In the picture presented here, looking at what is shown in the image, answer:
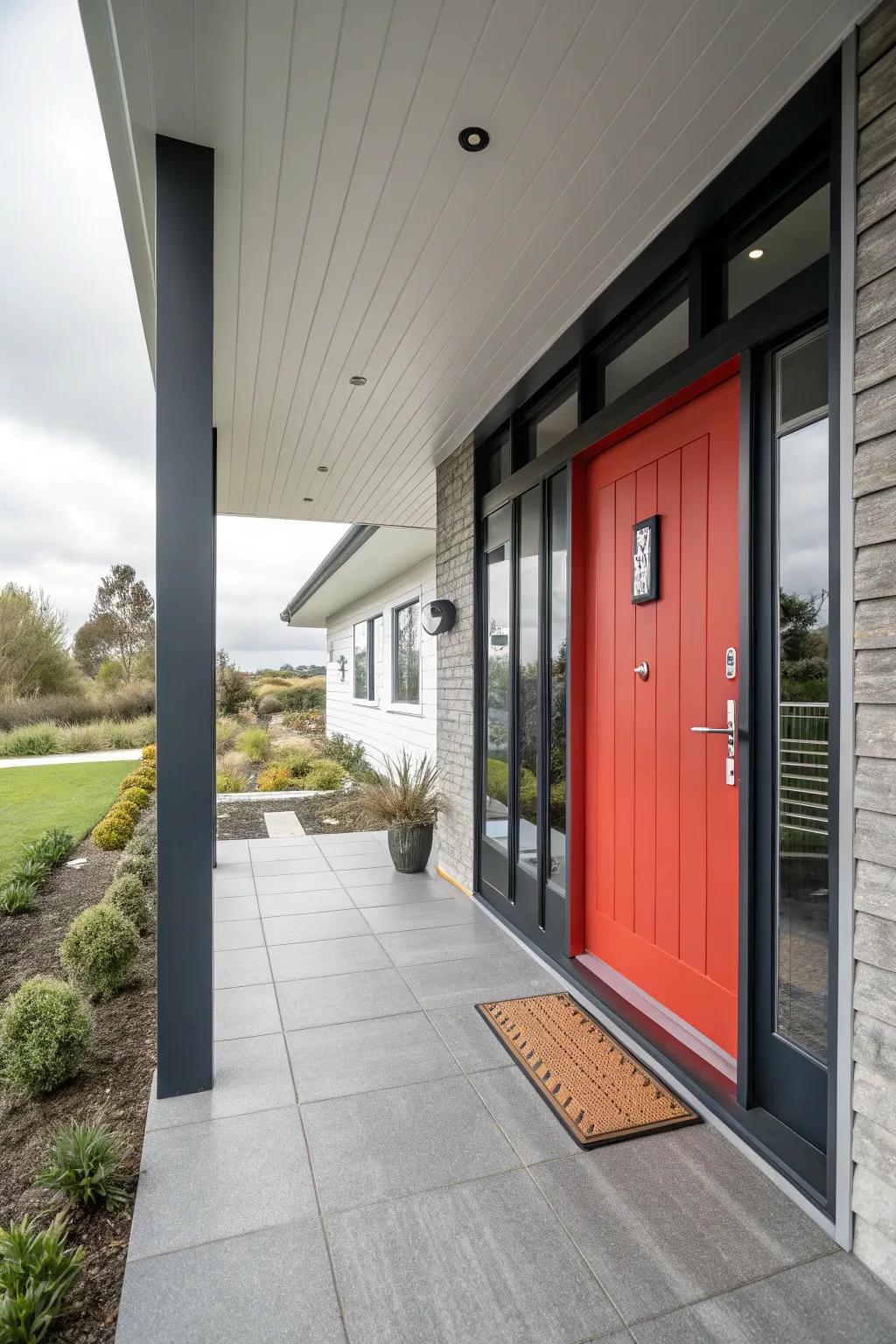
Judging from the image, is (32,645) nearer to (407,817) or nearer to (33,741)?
(33,741)

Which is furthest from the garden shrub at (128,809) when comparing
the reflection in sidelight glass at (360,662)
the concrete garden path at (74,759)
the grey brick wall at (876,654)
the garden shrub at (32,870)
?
the concrete garden path at (74,759)

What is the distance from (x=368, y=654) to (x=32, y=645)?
6683 millimetres

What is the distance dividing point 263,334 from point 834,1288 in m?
3.55

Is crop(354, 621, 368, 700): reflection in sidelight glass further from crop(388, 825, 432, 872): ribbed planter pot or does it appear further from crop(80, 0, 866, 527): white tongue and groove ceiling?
crop(80, 0, 866, 527): white tongue and groove ceiling

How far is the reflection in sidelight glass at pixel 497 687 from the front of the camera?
3.97 m

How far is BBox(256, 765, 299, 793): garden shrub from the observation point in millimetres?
9703

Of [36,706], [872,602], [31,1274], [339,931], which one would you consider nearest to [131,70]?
[872,602]

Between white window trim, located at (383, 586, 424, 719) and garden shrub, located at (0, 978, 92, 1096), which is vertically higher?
white window trim, located at (383, 586, 424, 719)

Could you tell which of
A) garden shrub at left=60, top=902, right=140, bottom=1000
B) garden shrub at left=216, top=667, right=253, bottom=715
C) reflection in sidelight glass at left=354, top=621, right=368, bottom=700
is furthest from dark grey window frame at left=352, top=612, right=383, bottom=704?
garden shrub at left=60, top=902, right=140, bottom=1000

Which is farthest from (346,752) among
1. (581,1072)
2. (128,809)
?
(581,1072)

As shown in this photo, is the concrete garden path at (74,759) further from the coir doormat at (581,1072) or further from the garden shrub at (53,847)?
the coir doormat at (581,1072)

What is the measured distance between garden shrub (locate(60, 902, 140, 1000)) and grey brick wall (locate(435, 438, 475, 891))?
203 cm

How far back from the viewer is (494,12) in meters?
1.56

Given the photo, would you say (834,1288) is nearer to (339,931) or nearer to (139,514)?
(339,931)
